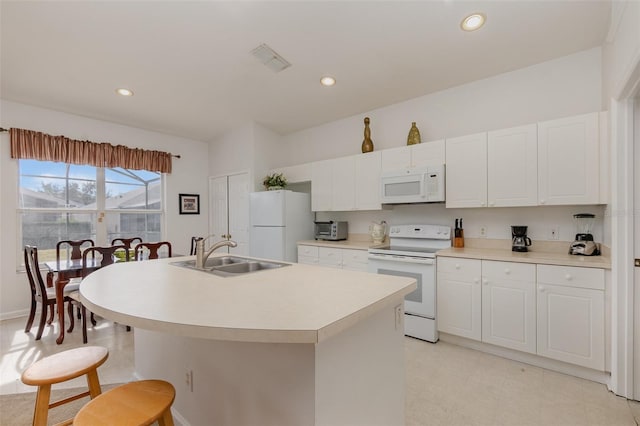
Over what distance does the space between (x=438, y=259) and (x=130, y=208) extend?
459cm

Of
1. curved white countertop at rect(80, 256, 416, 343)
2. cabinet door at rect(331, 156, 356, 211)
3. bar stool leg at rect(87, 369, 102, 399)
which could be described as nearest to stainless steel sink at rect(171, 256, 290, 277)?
curved white countertop at rect(80, 256, 416, 343)

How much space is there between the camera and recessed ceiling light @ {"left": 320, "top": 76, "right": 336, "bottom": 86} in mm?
3082

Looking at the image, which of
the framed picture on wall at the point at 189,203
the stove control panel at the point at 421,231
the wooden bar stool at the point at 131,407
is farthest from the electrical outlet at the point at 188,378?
the framed picture on wall at the point at 189,203

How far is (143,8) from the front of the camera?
2047mm

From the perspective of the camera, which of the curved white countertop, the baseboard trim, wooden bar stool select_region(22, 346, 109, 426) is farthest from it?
the baseboard trim

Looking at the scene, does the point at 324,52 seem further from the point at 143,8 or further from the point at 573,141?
the point at 573,141

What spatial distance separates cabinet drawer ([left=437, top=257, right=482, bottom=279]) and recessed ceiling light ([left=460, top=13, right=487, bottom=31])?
1931 millimetres

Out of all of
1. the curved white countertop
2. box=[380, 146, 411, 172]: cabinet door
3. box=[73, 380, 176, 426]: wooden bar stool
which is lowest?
box=[73, 380, 176, 426]: wooden bar stool

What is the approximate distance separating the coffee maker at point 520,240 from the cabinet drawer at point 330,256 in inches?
72.3

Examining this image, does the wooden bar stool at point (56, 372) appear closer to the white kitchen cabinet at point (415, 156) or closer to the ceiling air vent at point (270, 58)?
the ceiling air vent at point (270, 58)

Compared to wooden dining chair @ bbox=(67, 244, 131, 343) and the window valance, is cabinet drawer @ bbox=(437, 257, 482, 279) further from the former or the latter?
the window valance

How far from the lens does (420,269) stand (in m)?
2.84

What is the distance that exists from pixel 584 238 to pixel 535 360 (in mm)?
1120

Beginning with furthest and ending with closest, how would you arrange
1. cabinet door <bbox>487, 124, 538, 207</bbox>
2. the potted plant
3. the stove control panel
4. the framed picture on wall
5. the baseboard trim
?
the framed picture on wall < the potted plant < the stove control panel < cabinet door <bbox>487, 124, 538, 207</bbox> < the baseboard trim
